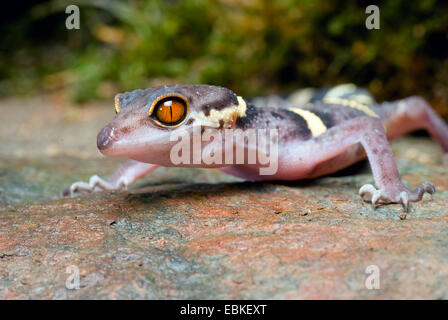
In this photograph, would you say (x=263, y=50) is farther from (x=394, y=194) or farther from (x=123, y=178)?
(x=394, y=194)

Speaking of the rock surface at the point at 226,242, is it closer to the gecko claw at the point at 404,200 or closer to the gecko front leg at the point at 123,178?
the gecko claw at the point at 404,200

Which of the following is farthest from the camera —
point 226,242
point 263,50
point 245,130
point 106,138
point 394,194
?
point 263,50

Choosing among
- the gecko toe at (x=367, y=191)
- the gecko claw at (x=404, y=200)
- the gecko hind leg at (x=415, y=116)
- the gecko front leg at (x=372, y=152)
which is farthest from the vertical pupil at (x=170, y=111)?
the gecko hind leg at (x=415, y=116)

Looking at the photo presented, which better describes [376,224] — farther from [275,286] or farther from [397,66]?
[397,66]

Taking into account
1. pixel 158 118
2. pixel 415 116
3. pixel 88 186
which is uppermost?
pixel 415 116

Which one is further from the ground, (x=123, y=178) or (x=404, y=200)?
(x=123, y=178)

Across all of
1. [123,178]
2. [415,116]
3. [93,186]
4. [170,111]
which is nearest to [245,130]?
[170,111]

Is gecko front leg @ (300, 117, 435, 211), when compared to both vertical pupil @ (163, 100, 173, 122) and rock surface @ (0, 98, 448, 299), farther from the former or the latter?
vertical pupil @ (163, 100, 173, 122)
